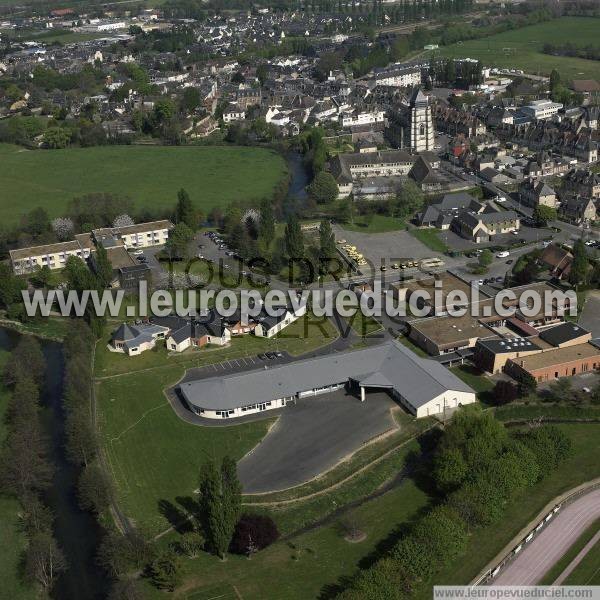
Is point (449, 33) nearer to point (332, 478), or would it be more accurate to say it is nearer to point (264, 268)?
point (264, 268)

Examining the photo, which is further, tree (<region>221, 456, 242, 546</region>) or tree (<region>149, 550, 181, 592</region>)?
tree (<region>221, 456, 242, 546</region>)

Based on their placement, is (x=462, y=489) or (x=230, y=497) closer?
(x=230, y=497)

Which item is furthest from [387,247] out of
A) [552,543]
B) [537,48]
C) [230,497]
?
[537,48]

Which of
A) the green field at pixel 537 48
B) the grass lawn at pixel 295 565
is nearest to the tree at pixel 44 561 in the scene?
the grass lawn at pixel 295 565

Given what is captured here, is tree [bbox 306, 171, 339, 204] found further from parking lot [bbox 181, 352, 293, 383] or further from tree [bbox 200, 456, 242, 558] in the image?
tree [bbox 200, 456, 242, 558]

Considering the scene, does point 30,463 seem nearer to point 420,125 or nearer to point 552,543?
point 552,543

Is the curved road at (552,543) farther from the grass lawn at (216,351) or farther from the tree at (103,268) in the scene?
the tree at (103,268)

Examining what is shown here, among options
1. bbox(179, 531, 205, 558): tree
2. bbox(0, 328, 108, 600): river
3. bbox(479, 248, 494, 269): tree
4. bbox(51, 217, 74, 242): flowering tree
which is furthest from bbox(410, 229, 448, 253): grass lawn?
bbox(179, 531, 205, 558): tree
